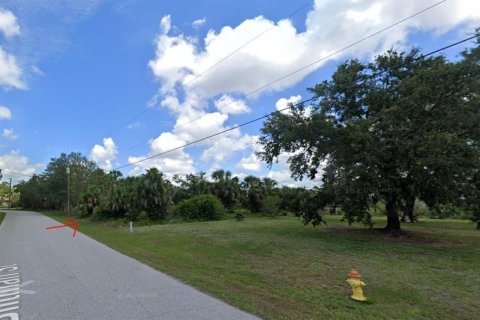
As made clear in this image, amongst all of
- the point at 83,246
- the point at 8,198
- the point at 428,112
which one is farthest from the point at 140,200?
the point at 8,198

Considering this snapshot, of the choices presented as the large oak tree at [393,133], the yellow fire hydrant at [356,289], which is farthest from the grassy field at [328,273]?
the large oak tree at [393,133]

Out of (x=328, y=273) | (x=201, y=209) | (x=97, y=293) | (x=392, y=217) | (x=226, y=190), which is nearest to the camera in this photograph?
(x=97, y=293)

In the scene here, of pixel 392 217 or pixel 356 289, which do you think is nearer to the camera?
pixel 356 289

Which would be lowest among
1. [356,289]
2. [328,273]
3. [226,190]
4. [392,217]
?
[328,273]

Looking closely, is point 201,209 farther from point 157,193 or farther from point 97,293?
point 97,293

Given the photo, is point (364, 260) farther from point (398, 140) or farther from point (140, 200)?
point (140, 200)

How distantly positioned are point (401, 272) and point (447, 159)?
5.27 metres

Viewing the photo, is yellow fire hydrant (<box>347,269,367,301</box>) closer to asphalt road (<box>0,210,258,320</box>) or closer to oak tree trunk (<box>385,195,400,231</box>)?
asphalt road (<box>0,210,258,320</box>)

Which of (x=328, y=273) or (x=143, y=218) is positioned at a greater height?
(x=143, y=218)

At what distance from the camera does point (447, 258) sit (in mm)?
11305

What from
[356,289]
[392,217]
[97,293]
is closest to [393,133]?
[392,217]

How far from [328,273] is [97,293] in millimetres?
5257

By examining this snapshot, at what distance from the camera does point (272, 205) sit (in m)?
38.9

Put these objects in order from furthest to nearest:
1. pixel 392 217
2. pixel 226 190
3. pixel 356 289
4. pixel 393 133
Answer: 1. pixel 226 190
2. pixel 392 217
3. pixel 393 133
4. pixel 356 289
